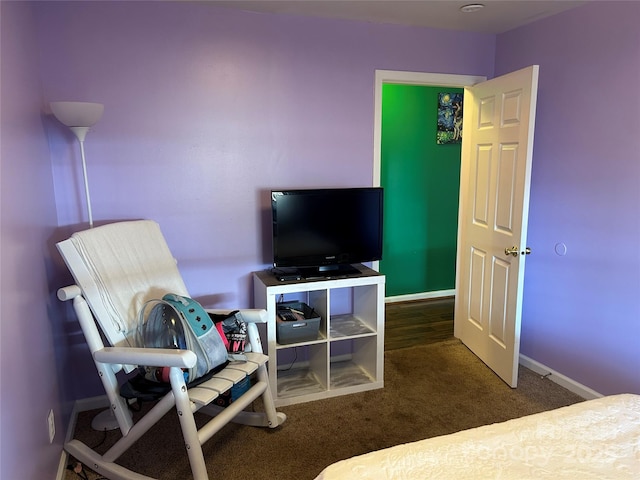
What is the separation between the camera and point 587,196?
2621mm

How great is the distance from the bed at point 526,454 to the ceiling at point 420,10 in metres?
2.16

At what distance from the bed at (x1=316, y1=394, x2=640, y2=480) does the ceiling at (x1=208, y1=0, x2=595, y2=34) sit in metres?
2.16

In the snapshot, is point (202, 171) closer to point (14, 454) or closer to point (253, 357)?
point (253, 357)

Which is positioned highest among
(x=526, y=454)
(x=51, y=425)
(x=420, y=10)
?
(x=420, y=10)

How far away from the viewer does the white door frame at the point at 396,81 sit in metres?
3.02

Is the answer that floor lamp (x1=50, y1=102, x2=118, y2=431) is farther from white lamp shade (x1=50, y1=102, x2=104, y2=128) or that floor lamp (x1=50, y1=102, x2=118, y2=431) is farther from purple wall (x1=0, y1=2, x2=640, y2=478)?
purple wall (x1=0, y1=2, x2=640, y2=478)

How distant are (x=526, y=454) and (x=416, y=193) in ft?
11.0

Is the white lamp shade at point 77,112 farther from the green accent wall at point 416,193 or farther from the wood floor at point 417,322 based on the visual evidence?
the green accent wall at point 416,193

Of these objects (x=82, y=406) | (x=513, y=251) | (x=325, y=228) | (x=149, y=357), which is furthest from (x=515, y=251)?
(x=82, y=406)

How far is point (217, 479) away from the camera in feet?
6.89

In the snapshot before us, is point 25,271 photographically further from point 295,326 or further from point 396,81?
point 396,81

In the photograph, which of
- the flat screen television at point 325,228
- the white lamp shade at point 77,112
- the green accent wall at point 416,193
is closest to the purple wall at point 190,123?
the white lamp shade at point 77,112

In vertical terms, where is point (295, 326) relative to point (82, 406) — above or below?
above

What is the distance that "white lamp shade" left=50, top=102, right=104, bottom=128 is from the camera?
2.15 m
